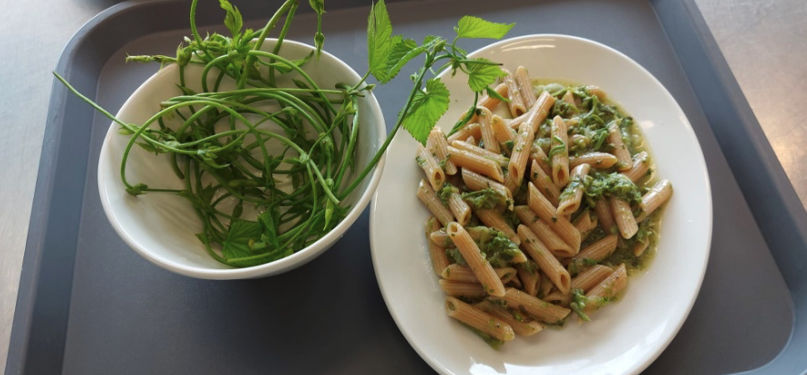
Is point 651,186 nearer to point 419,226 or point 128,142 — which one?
point 419,226

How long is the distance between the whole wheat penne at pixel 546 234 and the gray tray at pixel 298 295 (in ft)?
1.05

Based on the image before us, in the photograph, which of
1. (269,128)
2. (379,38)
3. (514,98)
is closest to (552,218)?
(514,98)

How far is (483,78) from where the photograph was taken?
1053 millimetres

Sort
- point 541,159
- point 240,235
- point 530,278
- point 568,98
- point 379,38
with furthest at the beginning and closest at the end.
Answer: point 568,98 < point 541,159 < point 530,278 < point 240,235 < point 379,38

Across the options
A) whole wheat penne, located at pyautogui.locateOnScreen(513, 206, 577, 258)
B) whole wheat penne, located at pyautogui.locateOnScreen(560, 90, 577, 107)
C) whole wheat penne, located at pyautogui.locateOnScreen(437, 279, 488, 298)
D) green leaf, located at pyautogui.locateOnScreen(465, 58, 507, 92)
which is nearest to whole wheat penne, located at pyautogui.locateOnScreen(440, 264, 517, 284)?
whole wheat penne, located at pyautogui.locateOnScreen(437, 279, 488, 298)

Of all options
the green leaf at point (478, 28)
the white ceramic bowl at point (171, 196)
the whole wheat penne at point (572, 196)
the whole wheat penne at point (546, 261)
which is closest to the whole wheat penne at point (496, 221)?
the whole wheat penne at point (546, 261)

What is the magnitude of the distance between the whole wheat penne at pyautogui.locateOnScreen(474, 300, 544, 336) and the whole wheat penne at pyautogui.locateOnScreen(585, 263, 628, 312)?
13cm

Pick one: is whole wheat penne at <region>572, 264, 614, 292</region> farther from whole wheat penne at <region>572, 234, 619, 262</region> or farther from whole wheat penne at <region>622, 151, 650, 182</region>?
whole wheat penne at <region>622, 151, 650, 182</region>

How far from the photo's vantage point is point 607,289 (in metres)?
1.20

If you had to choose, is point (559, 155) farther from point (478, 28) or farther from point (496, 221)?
point (478, 28)

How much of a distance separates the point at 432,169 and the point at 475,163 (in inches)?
4.5

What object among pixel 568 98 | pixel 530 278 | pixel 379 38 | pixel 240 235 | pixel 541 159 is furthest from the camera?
pixel 568 98

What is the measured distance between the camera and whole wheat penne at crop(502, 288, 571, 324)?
1.19 metres

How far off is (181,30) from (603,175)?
56.5 inches
